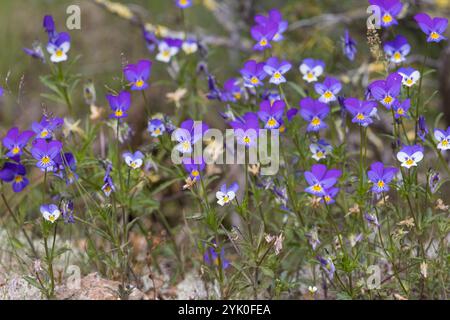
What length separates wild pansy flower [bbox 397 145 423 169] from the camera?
2.53m

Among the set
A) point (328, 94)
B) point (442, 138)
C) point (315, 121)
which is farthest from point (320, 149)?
point (442, 138)

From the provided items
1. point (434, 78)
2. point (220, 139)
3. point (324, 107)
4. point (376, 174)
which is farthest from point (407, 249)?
point (434, 78)

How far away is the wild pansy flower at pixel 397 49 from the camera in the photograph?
113 inches

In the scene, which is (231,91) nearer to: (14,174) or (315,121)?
(315,121)

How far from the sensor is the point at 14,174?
2.75 m

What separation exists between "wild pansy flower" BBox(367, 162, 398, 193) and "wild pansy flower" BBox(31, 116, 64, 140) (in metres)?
1.17

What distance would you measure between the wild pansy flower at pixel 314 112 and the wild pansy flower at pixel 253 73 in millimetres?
195

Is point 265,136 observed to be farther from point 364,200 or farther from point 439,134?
point 439,134

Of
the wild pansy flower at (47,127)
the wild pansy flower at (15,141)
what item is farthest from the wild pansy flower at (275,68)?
the wild pansy flower at (15,141)

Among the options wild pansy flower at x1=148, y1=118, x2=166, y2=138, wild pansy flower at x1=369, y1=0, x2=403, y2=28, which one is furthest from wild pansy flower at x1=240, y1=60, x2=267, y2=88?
wild pansy flower at x1=369, y1=0, x2=403, y2=28

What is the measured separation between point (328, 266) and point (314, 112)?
2.00 feet

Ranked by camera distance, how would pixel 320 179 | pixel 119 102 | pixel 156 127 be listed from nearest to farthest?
pixel 320 179 → pixel 119 102 → pixel 156 127

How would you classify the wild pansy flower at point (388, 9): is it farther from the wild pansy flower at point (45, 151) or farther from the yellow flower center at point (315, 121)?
the wild pansy flower at point (45, 151)

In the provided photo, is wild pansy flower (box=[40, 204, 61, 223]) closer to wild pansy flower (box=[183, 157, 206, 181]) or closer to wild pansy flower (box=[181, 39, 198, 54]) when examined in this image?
wild pansy flower (box=[183, 157, 206, 181])
